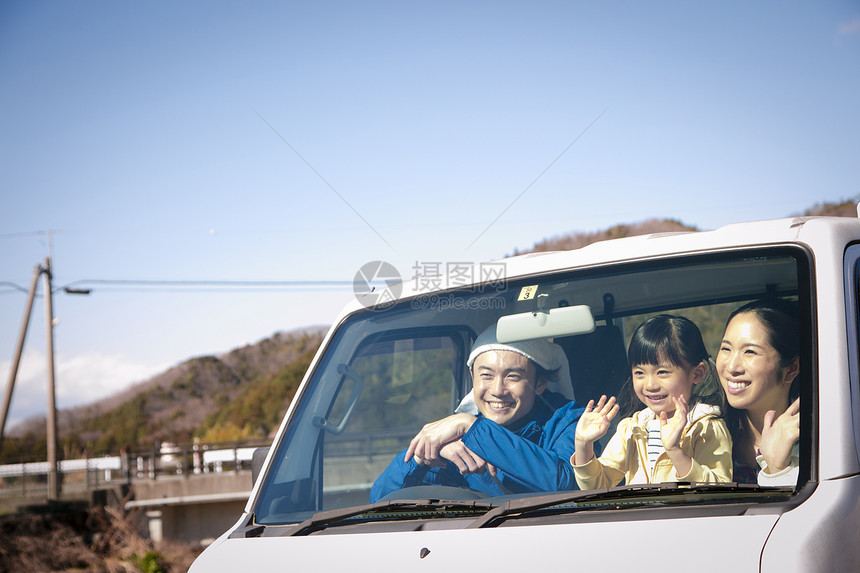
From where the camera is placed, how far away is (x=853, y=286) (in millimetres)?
2051

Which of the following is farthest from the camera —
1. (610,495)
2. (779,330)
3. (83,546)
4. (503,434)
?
(83,546)

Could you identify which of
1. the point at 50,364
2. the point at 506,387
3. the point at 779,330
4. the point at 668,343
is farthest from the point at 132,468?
the point at 779,330

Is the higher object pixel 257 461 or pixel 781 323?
pixel 781 323

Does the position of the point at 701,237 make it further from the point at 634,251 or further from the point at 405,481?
the point at 405,481

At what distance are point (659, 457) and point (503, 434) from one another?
561mm

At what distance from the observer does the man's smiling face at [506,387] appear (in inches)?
105

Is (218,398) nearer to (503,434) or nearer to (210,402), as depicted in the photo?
(210,402)

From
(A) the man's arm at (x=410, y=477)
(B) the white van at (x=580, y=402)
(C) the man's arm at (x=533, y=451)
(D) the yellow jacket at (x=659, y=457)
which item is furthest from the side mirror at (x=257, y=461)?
(D) the yellow jacket at (x=659, y=457)

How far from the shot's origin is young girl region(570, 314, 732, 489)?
220 centimetres

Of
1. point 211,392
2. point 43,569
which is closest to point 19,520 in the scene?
point 43,569

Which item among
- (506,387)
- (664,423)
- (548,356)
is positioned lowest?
(664,423)

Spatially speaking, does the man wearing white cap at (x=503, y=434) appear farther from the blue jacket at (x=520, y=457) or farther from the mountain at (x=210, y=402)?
the mountain at (x=210, y=402)

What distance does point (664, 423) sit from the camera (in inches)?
91.4

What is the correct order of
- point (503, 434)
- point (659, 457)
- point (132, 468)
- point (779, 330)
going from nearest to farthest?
point (779, 330) → point (659, 457) → point (503, 434) → point (132, 468)
